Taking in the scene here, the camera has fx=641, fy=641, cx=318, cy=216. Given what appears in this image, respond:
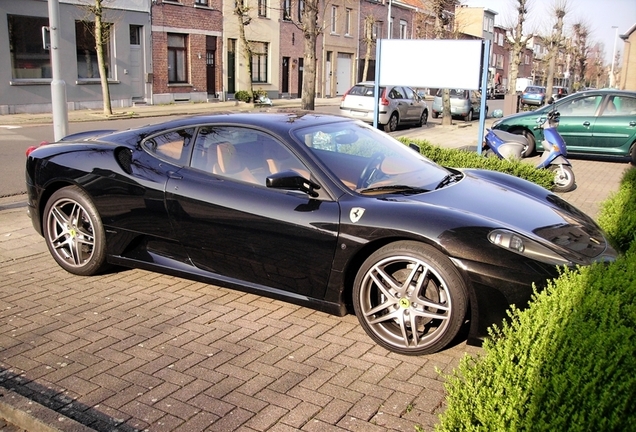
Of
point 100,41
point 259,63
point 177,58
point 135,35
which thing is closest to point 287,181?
point 100,41

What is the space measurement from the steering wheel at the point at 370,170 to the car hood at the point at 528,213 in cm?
44

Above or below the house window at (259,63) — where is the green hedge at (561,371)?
below

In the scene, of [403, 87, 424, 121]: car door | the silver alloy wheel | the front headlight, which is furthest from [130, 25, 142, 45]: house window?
the front headlight

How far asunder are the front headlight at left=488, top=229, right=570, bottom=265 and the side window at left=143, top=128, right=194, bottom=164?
2.53m

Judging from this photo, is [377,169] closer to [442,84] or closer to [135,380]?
[135,380]

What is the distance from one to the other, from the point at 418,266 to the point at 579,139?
11.9m

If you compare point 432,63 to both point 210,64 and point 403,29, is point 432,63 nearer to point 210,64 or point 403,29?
point 210,64

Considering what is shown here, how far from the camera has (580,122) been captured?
1437 centimetres

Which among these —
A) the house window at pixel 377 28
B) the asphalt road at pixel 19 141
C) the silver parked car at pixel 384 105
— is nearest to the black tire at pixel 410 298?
the asphalt road at pixel 19 141

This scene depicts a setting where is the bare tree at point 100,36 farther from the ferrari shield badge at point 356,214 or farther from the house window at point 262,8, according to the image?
the ferrari shield badge at point 356,214

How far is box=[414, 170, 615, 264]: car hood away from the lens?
4.21m

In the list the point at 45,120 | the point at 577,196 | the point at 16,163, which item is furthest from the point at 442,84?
the point at 45,120

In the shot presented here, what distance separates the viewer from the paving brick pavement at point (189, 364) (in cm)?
335

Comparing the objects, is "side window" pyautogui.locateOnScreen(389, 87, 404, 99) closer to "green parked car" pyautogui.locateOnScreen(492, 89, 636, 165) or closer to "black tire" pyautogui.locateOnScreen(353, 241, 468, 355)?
"green parked car" pyautogui.locateOnScreen(492, 89, 636, 165)
